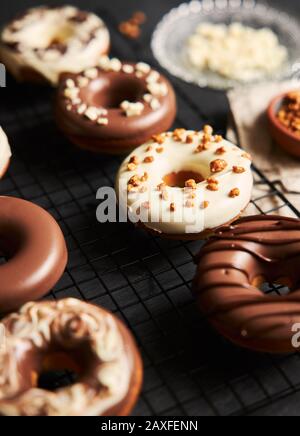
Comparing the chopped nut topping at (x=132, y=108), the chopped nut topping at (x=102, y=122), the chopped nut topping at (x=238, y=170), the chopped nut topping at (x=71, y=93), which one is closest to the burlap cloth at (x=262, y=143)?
the chopped nut topping at (x=238, y=170)

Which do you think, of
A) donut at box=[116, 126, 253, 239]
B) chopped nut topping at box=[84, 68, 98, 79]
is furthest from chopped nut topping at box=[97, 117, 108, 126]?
chopped nut topping at box=[84, 68, 98, 79]

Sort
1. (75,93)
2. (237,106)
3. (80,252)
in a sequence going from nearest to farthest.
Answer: (80,252) → (75,93) → (237,106)

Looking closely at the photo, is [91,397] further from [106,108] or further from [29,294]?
[106,108]

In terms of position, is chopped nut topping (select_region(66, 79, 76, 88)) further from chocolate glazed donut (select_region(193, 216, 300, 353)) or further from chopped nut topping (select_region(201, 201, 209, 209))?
chocolate glazed donut (select_region(193, 216, 300, 353))

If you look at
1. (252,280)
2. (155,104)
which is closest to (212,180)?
(252,280)

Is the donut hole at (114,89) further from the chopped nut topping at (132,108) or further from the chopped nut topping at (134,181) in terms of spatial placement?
the chopped nut topping at (134,181)

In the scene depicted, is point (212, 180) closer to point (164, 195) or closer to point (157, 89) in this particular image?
point (164, 195)

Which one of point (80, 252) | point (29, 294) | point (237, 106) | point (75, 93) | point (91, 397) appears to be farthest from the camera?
point (237, 106)
